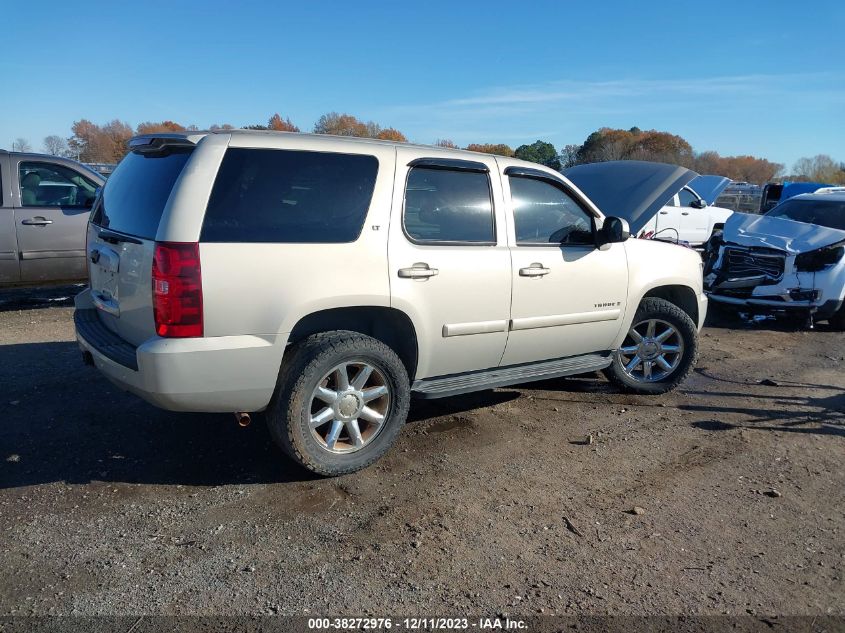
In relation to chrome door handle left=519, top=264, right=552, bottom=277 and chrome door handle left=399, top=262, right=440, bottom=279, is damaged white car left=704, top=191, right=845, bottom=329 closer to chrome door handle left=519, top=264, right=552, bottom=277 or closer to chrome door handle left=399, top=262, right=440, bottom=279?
chrome door handle left=519, top=264, right=552, bottom=277

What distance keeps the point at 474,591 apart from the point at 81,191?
24.4 ft

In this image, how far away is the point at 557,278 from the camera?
483cm

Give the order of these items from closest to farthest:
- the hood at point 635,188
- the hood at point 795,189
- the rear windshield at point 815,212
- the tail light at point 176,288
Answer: the tail light at point 176,288
the hood at point 635,188
the rear windshield at point 815,212
the hood at point 795,189

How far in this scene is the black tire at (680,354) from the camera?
5645mm

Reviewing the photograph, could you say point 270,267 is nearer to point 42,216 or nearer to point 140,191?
point 140,191

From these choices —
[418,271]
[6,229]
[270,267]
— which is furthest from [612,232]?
[6,229]

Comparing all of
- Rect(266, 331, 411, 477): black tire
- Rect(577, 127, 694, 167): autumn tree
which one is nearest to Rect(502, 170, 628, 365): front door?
Rect(266, 331, 411, 477): black tire

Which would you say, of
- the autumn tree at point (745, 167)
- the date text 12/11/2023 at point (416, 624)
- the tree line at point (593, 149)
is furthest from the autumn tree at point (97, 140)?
the autumn tree at point (745, 167)

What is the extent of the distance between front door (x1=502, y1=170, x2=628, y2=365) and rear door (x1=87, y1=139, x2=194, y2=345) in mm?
2231

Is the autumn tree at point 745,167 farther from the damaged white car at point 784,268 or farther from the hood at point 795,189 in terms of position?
the damaged white car at point 784,268

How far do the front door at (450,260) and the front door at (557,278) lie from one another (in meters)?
0.15

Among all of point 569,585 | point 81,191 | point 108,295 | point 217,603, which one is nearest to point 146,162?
point 108,295

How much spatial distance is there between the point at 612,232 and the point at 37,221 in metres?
6.56

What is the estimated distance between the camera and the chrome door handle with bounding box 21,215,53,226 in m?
7.81
